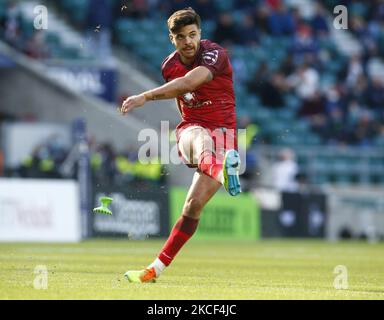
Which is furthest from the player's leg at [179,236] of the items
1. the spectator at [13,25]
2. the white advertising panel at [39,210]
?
the spectator at [13,25]

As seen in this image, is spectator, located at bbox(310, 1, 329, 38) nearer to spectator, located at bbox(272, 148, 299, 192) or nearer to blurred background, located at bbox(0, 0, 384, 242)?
blurred background, located at bbox(0, 0, 384, 242)

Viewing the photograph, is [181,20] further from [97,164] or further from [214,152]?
[97,164]

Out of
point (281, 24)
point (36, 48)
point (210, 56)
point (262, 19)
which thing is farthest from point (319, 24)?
point (210, 56)

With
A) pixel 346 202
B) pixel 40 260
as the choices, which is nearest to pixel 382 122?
pixel 346 202

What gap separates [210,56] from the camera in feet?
33.5

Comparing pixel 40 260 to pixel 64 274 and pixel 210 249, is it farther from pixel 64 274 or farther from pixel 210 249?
pixel 210 249

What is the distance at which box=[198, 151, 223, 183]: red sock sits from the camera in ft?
32.1

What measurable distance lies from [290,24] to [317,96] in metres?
2.32

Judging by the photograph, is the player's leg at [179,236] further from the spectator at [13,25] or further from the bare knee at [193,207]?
the spectator at [13,25]

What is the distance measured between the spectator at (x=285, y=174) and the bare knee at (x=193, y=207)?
14.6 m

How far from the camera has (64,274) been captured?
36.8 ft

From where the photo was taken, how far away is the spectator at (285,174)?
24875 mm

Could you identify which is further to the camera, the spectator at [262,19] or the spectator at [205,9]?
the spectator at [262,19]
